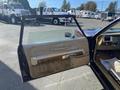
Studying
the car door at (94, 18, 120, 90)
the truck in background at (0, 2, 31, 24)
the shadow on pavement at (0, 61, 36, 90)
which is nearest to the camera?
the car door at (94, 18, 120, 90)

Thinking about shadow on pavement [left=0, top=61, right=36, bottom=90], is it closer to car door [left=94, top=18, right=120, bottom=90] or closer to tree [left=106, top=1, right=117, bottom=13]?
car door [left=94, top=18, right=120, bottom=90]

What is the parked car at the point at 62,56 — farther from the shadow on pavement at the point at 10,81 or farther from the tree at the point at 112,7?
the tree at the point at 112,7

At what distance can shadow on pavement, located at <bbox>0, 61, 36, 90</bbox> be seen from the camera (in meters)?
4.45

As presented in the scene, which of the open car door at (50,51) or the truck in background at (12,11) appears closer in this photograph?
the open car door at (50,51)

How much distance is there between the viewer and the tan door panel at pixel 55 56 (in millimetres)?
3123

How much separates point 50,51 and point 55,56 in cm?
13

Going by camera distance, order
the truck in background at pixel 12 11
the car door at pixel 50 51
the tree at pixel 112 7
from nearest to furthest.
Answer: the car door at pixel 50 51 → the truck in background at pixel 12 11 → the tree at pixel 112 7

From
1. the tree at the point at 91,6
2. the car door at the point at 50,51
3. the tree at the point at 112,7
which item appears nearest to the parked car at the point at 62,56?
the car door at the point at 50,51

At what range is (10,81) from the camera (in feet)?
15.7

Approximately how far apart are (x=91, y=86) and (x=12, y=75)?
189 cm

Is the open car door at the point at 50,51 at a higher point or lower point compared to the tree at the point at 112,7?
higher

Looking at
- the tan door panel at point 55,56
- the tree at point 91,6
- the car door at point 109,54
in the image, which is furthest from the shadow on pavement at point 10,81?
the tree at point 91,6

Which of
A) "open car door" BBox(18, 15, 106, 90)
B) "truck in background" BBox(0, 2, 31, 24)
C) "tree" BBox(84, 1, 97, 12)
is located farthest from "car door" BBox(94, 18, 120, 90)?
"tree" BBox(84, 1, 97, 12)

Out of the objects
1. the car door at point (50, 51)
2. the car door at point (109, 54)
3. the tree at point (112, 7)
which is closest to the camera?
the car door at point (50, 51)
